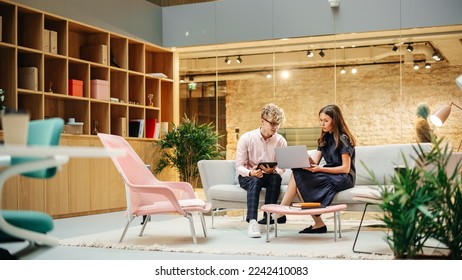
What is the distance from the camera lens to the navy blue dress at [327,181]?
5.29 m

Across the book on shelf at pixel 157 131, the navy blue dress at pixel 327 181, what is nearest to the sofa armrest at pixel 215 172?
the navy blue dress at pixel 327 181

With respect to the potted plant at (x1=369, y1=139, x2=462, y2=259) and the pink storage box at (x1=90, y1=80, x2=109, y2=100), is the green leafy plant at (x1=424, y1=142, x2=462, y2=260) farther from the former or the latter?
the pink storage box at (x1=90, y1=80, x2=109, y2=100)

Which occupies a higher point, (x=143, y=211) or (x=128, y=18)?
(x=128, y=18)

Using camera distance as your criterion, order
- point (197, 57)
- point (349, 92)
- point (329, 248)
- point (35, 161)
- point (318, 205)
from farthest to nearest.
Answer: point (197, 57), point (349, 92), point (318, 205), point (329, 248), point (35, 161)

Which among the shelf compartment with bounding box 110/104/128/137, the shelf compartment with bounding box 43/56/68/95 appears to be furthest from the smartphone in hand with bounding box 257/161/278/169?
the shelf compartment with bounding box 110/104/128/137

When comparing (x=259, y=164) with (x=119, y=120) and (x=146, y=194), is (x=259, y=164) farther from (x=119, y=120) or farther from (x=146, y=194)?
(x=119, y=120)

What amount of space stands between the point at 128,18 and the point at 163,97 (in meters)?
1.38

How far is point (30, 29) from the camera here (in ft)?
23.3

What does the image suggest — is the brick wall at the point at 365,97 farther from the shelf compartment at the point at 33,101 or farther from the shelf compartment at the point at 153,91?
the shelf compartment at the point at 33,101

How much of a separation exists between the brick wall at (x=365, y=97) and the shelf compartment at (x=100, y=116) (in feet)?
6.17

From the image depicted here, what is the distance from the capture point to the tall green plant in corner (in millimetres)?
8453

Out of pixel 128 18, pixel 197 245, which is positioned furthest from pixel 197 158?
pixel 197 245

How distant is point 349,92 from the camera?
856 centimetres
